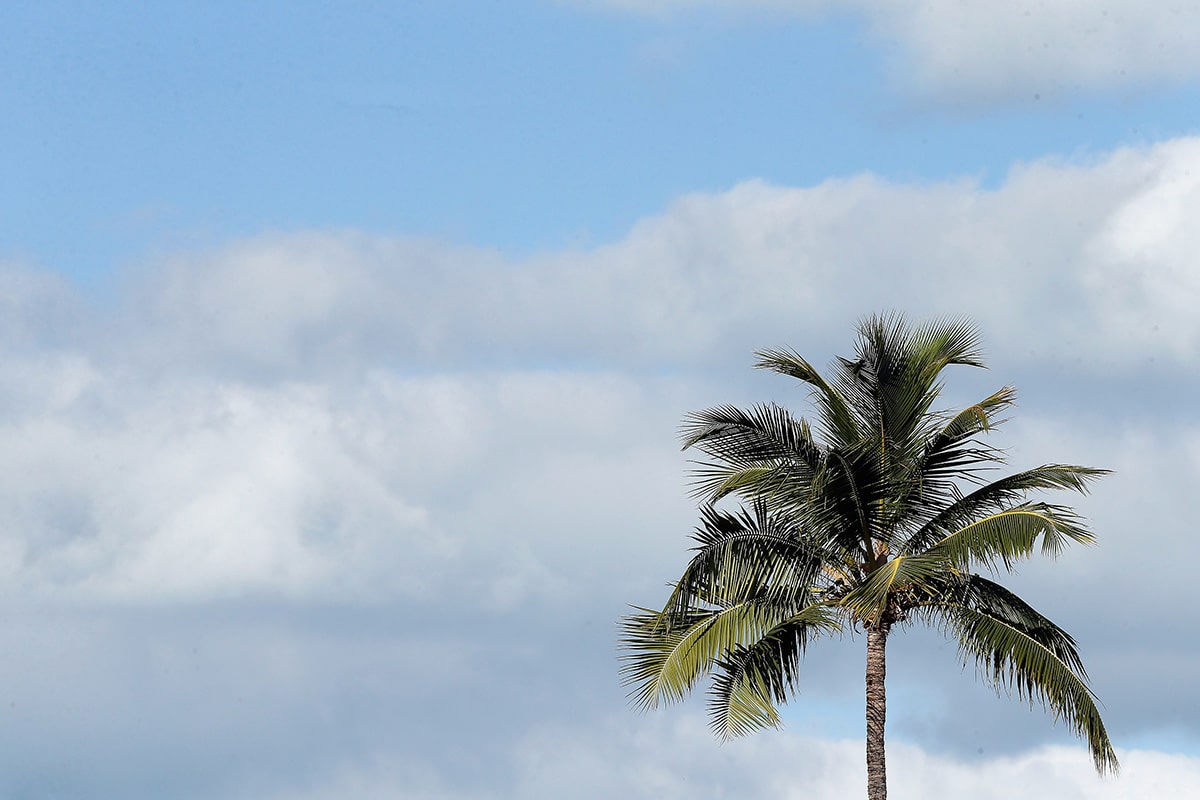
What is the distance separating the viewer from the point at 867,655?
26.6 meters

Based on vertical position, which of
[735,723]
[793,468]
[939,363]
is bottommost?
[735,723]

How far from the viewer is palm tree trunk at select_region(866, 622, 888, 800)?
86.6 ft

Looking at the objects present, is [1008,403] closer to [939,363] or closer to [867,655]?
[939,363]

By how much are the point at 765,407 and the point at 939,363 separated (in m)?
2.86

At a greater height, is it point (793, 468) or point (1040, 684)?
point (793, 468)

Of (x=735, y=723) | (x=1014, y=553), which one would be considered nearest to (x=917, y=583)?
(x=1014, y=553)

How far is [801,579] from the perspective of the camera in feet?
87.8

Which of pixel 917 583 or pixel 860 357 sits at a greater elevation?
pixel 860 357

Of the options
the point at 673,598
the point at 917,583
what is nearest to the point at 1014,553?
the point at 917,583

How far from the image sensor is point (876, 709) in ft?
87.6

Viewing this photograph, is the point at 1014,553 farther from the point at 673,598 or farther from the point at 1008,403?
the point at 673,598

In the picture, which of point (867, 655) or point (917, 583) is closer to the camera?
point (917, 583)

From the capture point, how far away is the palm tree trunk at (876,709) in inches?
1040

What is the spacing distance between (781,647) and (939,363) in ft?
16.9
